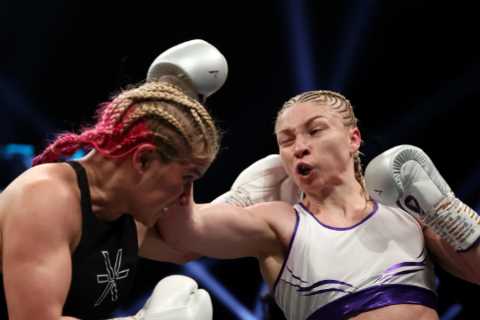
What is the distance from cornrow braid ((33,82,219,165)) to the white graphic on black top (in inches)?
9.4

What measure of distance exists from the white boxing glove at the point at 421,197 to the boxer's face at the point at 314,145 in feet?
0.55

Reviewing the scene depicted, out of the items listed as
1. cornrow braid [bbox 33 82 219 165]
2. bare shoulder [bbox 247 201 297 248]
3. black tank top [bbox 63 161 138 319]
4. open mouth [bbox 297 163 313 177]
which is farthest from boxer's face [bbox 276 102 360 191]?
black tank top [bbox 63 161 138 319]

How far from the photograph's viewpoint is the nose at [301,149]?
194 centimetres

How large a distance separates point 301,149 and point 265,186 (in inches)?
9.2

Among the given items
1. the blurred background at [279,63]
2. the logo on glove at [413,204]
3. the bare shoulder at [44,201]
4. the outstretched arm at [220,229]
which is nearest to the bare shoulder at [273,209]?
the outstretched arm at [220,229]

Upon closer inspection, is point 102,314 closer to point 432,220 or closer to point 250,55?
point 432,220

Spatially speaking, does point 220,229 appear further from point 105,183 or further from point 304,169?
point 105,183

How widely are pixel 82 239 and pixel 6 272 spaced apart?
19cm

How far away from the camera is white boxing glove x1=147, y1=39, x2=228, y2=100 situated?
174cm

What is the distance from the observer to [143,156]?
4.43 ft

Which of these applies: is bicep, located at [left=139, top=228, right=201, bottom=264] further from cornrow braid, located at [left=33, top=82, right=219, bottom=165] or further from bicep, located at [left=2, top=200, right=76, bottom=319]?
bicep, located at [left=2, top=200, right=76, bottom=319]

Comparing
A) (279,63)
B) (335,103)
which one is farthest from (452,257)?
(279,63)

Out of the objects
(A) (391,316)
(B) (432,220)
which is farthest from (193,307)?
(B) (432,220)

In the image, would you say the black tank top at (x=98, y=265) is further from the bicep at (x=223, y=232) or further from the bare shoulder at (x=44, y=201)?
the bicep at (x=223, y=232)
